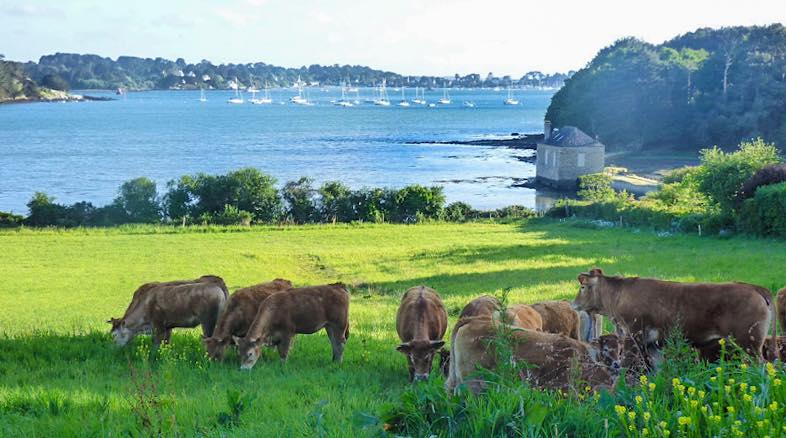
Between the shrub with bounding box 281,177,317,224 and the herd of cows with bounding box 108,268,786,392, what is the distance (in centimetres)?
5558

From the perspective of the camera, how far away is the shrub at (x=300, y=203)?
7200cm

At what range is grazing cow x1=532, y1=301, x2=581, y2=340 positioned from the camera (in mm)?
12539

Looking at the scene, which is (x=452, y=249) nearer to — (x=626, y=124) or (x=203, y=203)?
(x=203, y=203)

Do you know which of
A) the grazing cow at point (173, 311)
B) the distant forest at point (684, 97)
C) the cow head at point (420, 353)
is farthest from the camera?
the distant forest at point (684, 97)

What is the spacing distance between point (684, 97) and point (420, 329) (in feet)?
491

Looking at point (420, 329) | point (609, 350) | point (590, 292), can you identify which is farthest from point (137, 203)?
point (609, 350)

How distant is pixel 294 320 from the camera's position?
523 inches

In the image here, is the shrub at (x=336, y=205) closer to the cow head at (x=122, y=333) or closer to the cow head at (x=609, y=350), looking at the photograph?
the cow head at (x=122, y=333)

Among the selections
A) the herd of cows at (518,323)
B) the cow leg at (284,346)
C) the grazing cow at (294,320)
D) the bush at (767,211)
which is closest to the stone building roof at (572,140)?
the bush at (767,211)

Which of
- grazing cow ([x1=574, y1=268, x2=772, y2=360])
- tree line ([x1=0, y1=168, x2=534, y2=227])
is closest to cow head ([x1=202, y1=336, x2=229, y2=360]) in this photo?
grazing cow ([x1=574, y1=268, x2=772, y2=360])

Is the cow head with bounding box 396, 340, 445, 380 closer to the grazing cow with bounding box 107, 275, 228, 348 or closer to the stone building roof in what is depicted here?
the grazing cow with bounding box 107, 275, 228, 348

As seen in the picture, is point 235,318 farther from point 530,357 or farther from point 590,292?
point 530,357

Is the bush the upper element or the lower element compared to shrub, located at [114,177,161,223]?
upper

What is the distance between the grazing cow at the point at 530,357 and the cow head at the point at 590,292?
1.93 metres
